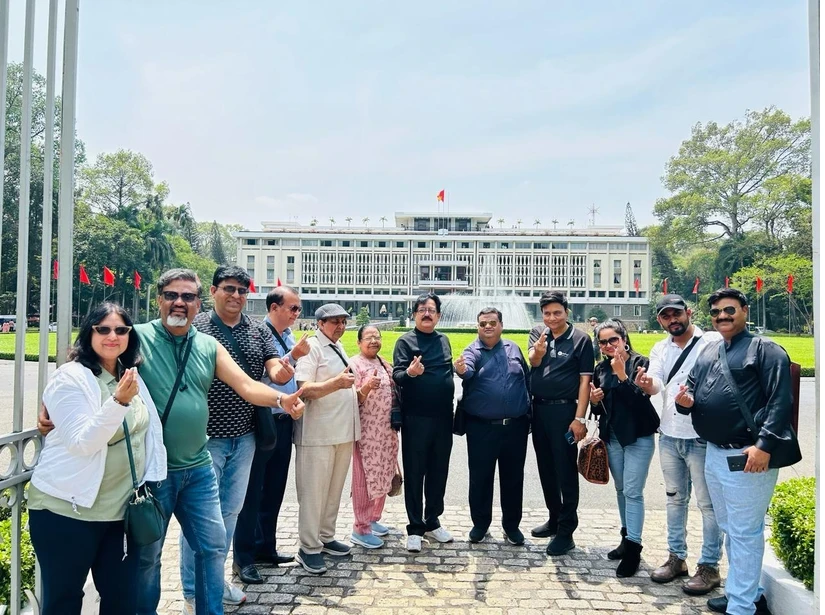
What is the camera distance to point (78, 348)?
2.50 meters

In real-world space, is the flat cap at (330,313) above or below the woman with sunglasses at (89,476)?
above

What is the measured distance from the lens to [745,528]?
3166 millimetres

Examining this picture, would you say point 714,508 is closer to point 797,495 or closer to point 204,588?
point 797,495

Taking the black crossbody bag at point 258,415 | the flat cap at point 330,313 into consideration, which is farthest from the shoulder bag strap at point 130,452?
the flat cap at point 330,313

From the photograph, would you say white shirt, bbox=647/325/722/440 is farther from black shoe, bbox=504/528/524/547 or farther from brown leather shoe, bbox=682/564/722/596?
black shoe, bbox=504/528/524/547

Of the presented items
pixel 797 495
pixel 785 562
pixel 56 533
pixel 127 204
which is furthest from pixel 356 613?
pixel 127 204

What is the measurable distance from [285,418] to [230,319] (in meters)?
0.89

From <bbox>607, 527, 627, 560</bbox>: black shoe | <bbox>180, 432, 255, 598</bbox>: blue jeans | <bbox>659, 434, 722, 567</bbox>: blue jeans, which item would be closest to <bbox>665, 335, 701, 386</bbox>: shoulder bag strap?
<bbox>659, 434, 722, 567</bbox>: blue jeans

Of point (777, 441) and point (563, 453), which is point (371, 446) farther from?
point (777, 441)

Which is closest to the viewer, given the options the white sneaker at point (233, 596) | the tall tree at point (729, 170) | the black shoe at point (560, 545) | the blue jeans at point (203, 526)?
the blue jeans at point (203, 526)

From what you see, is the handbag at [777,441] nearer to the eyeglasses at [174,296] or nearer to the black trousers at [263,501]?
the black trousers at [263,501]

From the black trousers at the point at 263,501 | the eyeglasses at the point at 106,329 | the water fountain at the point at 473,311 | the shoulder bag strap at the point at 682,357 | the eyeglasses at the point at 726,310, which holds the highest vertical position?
the water fountain at the point at 473,311

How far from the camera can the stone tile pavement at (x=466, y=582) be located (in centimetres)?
344

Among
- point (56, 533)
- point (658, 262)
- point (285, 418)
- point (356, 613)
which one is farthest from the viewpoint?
point (658, 262)
